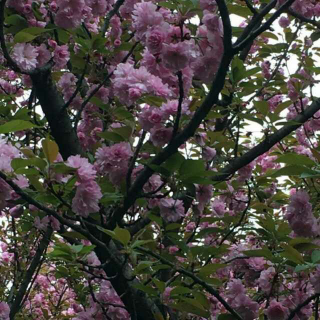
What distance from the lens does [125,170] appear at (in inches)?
80.8

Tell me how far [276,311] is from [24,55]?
151 cm

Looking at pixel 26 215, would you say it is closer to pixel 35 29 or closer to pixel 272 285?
pixel 35 29

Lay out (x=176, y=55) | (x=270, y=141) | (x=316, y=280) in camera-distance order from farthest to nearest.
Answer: (x=270, y=141), (x=316, y=280), (x=176, y=55)

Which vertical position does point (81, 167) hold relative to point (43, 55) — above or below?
below

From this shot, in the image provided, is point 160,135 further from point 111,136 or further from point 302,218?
point 302,218

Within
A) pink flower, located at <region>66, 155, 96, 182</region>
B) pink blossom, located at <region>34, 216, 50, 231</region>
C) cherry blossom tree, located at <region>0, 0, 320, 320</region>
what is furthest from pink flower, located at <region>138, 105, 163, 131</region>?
pink blossom, located at <region>34, 216, 50, 231</region>

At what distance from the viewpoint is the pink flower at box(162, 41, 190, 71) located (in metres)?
1.65

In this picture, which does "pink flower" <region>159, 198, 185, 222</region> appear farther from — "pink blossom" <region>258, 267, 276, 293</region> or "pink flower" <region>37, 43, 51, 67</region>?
"pink flower" <region>37, 43, 51, 67</region>

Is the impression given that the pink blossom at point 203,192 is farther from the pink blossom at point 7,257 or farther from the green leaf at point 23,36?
the pink blossom at point 7,257

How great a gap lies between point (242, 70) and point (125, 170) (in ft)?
2.03

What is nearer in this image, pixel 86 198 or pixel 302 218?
pixel 86 198

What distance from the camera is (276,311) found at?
2141mm

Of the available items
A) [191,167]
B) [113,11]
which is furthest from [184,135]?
[113,11]

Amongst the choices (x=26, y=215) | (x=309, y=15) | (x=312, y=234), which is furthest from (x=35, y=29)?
(x=309, y=15)
